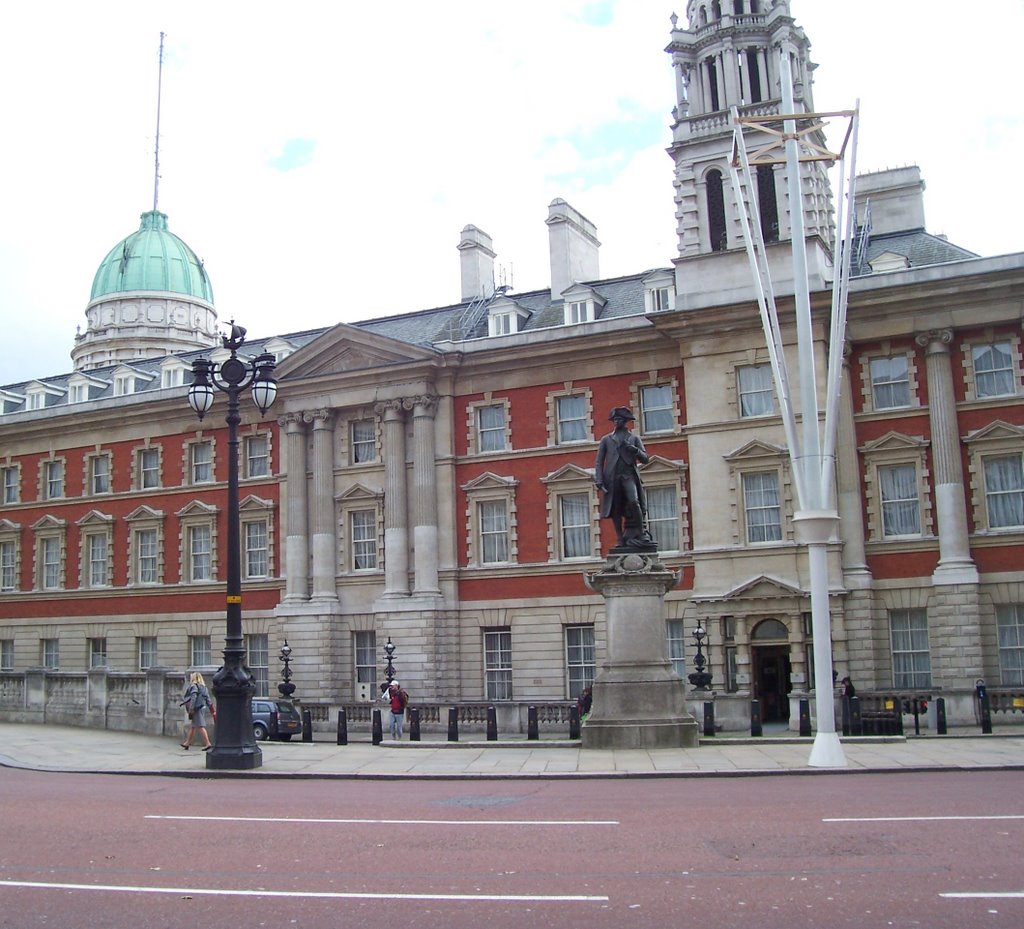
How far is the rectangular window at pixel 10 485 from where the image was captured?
54.3m

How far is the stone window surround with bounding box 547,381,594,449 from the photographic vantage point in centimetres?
4172

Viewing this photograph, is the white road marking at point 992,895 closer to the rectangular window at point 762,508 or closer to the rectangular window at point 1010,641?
the rectangular window at point 1010,641

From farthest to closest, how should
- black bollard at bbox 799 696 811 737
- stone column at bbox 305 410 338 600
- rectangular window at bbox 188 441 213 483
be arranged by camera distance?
rectangular window at bbox 188 441 213 483 < stone column at bbox 305 410 338 600 < black bollard at bbox 799 696 811 737

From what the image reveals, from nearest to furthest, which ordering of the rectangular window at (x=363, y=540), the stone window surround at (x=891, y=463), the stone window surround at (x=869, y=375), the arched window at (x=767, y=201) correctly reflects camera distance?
1. the stone window surround at (x=891, y=463)
2. the stone window surround at (x=869, y=375)
3. the arched window at (x=767, y=201)
4. the rectangular window at (x=363, y=540)

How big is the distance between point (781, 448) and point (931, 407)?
473 centimetres

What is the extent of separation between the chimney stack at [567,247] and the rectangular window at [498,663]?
1360cm

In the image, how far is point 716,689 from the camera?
123ft

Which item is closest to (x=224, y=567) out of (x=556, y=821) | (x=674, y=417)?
(x=674, y=417)

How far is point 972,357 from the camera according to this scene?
36.9 m

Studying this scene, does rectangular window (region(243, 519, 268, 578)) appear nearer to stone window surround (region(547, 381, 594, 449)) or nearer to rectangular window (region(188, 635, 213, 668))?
rectangular window (region(188, 635, 213, 668))

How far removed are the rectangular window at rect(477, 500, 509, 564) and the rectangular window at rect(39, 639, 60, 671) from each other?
21428 millimetres

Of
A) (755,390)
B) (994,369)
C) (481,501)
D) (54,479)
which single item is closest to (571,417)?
(481,501)

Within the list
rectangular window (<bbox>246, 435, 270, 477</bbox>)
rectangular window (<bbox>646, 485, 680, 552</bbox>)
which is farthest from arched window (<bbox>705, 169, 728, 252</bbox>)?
rectangular window (<bbox>246, 435, 270, 477</bbox>)

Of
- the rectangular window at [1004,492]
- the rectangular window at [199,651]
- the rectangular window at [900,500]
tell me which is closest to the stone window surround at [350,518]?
the rectangular window at [199,651]
